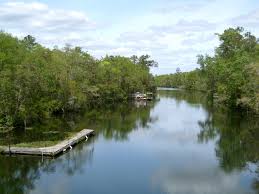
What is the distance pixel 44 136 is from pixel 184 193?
2012 centimetres

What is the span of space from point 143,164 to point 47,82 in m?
20.6

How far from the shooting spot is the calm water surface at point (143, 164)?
26266 mm

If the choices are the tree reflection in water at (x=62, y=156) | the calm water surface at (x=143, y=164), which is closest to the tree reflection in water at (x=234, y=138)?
the calm water surface at (x=143, y=164)

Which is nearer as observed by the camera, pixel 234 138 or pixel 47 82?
pixel 234 138

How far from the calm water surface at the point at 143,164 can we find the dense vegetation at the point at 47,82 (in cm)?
313

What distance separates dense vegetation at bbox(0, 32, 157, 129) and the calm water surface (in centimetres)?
313

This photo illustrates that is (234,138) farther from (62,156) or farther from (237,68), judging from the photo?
(237,68)

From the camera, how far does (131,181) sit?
27422mm

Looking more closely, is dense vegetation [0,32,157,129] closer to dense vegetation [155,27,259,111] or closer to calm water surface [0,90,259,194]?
calm water surface [0,90,259,194]

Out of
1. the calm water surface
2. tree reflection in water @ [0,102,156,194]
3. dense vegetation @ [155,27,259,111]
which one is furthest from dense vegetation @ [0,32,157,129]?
dense vegetation @ [155,27,259,111]

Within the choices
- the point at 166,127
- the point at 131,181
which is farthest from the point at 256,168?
the point at 166,127

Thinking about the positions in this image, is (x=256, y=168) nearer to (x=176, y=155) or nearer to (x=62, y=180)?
(x=176, y=155)

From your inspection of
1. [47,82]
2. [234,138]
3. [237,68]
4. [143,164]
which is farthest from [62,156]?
[237,68]

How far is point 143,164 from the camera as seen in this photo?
3256 cm
